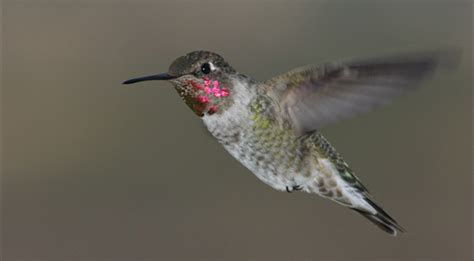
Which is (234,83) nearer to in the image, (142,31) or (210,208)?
(210,208)

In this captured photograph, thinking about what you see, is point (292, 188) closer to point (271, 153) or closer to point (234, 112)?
point (271, 153)

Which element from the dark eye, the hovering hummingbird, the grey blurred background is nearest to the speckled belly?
the hovering hummingbird

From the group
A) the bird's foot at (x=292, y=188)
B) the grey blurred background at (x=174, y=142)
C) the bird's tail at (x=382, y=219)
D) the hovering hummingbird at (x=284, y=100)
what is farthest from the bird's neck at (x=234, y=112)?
the grey blurred background at (x=174, y=142)

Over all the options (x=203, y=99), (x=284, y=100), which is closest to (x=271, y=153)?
(x=284, y=100)

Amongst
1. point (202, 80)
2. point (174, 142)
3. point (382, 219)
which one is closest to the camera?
point (202, 80)

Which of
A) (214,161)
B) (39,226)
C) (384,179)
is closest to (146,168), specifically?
(214,161)

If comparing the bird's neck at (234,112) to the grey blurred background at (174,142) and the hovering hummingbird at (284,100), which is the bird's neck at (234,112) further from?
the grey blurred background at (174,142)

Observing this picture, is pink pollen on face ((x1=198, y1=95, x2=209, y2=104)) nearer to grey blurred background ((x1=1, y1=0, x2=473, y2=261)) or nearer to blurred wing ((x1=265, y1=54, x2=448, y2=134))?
blurred wing ((x1=265, y1=54, x2=448, y2=134))
